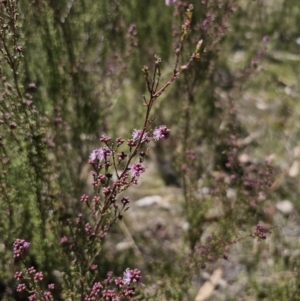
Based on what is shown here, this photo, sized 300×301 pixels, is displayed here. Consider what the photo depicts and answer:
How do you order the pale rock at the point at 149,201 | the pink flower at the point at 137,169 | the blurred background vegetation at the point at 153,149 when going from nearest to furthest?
the pink flower at the point at 137,169
the blurred background vegetation at the point at 153,149
the pale rock at the point at 149,201

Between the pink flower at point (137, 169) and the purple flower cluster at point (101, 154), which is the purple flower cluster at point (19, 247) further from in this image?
the pink flower at point (137, 169)

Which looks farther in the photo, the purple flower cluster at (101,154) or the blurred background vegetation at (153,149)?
the blurred background vegetation at (153,149)

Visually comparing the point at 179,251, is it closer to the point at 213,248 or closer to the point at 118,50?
the point at 213,248

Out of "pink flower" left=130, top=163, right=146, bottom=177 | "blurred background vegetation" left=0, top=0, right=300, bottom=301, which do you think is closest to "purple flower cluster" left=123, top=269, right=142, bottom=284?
"pink flower" left=130, top=163, right=146, bottom=177

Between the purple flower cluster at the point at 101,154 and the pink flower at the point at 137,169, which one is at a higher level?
the purple flower cluster at the point at 101,154

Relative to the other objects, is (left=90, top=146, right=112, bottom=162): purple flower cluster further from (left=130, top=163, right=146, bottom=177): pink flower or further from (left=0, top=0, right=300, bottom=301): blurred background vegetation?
(left=0, top=0, right=300, bottom=301): blurred background vegetation

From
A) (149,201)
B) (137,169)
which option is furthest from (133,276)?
(149,201)

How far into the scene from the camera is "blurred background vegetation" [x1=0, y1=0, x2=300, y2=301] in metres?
2.28

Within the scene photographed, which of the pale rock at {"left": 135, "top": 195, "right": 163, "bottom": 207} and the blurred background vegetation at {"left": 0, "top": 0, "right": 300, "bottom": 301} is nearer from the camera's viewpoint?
the blurred background vegetation at {"left": 0, "top": 0, "right": 300, "bottom": 301}

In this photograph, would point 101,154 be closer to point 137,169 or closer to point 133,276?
point 137,169

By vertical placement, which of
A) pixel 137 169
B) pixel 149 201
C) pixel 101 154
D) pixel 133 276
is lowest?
pixel 133 276

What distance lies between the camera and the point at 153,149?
12.0 ft

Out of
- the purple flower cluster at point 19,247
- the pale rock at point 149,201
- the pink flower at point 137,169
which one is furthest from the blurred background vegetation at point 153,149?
the pink flower at point 137,169

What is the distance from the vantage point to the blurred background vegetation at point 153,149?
228cm
